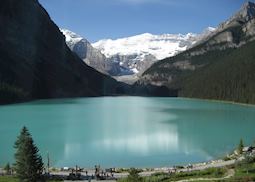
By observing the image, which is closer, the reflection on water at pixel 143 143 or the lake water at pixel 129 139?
the lake water at pixel 129 139

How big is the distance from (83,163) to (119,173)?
51.1ft

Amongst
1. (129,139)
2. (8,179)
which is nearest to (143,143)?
(129,139)

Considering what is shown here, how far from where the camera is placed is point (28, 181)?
144 ft

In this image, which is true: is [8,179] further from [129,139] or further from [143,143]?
[129,139]

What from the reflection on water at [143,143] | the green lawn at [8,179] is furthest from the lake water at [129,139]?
the green lawn at [8,179]

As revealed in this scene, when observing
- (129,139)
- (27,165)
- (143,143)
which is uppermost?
(27,165)

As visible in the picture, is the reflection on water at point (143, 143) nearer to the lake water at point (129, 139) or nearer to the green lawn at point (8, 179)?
the lake water at point (129, 139)

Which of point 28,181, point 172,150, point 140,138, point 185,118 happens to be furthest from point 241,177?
point 185,118

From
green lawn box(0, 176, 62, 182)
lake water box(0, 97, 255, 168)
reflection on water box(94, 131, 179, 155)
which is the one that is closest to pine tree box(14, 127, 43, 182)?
green lawn box(0, 176, 62, 182)

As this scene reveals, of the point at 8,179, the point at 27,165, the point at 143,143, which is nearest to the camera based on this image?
the point at 27,165

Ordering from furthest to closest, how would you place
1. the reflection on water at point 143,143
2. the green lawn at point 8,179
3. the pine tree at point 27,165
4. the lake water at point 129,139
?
the reflection on water at point 143,143 → the lake water at point 129,139 → the green lawn at point 8,179 → the pine tree at point 27,165

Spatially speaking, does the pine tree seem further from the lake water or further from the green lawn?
the lake water

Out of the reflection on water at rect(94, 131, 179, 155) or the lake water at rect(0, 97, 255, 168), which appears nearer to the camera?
the lake water at rect(0, 97, 255, 168)

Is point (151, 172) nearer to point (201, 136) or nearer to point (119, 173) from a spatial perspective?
point (119, 173)
